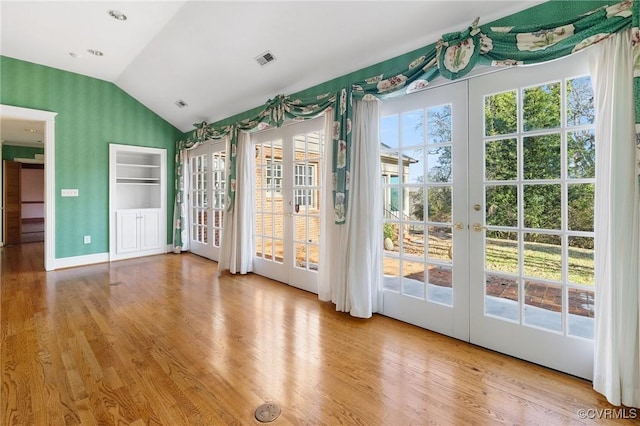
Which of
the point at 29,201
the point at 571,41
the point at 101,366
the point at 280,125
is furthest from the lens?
the point at 29,201

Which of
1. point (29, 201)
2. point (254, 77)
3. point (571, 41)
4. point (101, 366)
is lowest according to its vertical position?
point (101, 366)

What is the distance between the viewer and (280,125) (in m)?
3.63

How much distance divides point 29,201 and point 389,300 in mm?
11040

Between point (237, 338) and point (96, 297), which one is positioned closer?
point (237, 338)

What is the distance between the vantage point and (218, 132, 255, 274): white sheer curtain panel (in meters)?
4.28

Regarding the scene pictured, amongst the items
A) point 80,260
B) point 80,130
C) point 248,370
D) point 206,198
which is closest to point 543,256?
point 248,370

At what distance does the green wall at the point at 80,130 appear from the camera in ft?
14.4

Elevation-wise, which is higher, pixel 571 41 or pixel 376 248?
pixel 571 41

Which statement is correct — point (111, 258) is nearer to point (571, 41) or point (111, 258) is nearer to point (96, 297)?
point (96, 297)

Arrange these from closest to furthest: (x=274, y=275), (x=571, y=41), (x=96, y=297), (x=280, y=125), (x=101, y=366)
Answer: (x=571, y=41), (x=101, y=366), (x=96, y=297), (x=280, y=125), (x=274, y=275)

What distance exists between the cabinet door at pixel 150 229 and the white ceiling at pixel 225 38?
227 cm

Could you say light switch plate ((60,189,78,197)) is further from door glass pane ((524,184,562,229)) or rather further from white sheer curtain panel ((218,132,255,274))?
door glass pane ((524,184,562,229))

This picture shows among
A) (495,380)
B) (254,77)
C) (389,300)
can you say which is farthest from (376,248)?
(254,77)

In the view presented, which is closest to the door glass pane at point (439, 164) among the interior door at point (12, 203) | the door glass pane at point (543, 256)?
the door glass pane at point (543, 256)
